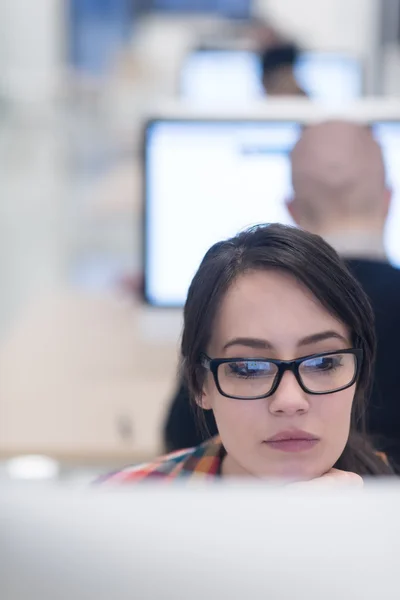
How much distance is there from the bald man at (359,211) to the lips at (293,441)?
0.21 meters

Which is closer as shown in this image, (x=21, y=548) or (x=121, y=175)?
(x=21, y=548)

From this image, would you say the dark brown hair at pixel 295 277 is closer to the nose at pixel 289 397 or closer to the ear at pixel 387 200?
the nose at pixel 289 397

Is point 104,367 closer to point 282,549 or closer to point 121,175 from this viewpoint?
point 282,549

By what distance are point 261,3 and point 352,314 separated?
24.0 ft

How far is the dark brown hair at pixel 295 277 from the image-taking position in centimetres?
62

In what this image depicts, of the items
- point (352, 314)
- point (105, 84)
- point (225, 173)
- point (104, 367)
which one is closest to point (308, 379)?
point (352, 314)

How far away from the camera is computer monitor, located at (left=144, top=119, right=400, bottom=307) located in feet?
5.01

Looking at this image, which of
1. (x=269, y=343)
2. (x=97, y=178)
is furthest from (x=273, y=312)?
(x=97, y=178)

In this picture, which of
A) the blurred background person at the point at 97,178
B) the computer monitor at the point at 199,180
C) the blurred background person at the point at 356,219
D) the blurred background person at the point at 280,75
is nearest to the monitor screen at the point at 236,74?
the blurred background person at the point at 97,178

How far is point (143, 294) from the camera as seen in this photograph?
1.60m

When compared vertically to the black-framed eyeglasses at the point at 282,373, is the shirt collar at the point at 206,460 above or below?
below

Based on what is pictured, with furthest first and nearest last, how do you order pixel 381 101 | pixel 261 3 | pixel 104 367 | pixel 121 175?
pixel 261 3
pixel 121 175
pixel 104 367
pixel 381 101

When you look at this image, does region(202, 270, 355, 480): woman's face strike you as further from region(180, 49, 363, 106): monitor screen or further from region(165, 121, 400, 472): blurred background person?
region(180, 49, 363, 106): monitor screen

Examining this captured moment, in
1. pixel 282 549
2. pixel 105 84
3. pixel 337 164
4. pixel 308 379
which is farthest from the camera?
pixel 105 84
